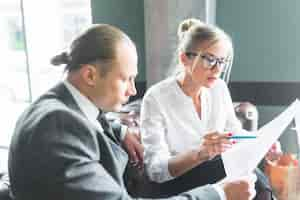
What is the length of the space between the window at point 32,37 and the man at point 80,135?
80.1 inches

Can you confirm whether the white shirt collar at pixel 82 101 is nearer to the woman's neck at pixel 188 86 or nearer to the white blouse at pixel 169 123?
the white blouse at pixel 169 123

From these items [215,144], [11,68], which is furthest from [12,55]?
→ [215,144]

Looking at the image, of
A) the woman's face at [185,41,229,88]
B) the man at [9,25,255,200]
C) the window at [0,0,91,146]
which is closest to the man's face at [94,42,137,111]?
the man at [9,25,255,200]

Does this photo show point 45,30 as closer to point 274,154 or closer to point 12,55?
point 12,55

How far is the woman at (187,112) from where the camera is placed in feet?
4.62

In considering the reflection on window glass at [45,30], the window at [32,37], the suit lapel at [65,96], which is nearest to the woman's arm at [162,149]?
the suit lapel at [65,96]

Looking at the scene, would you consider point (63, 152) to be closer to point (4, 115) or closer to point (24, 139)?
point (24, 139)

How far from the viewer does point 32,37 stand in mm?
3230

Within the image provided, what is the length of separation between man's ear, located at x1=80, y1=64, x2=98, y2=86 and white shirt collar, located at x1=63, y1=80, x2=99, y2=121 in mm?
41

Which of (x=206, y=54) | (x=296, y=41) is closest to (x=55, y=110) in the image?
(x=206, y=54)

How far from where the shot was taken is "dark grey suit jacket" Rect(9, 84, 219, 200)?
85 centimetres

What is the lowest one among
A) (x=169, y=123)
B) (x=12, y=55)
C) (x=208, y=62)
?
(x=12, y=55)

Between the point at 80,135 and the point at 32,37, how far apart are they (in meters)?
2.57

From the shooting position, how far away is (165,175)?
1418 mm
